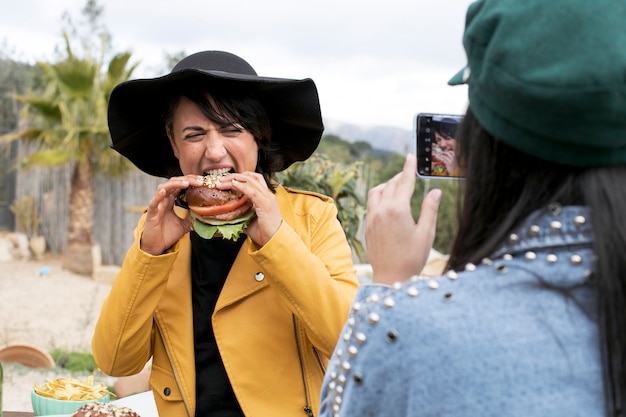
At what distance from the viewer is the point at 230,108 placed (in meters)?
2.59

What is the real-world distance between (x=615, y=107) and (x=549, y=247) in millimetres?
226

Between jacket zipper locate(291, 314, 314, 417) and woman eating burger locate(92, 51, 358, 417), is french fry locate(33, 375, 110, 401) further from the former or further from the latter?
jacket zipper locate(291, 314, 314, 417)

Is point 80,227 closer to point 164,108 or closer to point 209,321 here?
point 164,108

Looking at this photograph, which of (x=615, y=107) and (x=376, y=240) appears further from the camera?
(x=376, y=240)

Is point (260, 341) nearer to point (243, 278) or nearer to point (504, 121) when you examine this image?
point (243, 278)

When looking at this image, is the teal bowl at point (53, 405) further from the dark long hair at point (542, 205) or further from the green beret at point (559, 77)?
the green beret at point (559, 77)

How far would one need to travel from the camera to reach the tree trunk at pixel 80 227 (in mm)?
14016

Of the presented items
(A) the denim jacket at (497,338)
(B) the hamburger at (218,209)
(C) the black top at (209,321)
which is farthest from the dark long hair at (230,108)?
(A) the denim jacket at (497,338)

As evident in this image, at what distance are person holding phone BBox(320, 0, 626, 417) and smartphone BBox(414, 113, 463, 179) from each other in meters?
0.49

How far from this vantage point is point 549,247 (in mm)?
1054

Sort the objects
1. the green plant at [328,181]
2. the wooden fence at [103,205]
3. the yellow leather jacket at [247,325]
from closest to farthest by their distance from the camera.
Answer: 1. the yellow leather jacket at [247,325]
2. the green plant at [328,181]
3. the wooden fence at [103,205]

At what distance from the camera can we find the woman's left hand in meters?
2.30

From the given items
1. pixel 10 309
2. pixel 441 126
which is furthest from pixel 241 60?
pixel 10 309

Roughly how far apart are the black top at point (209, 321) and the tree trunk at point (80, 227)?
12.0m
